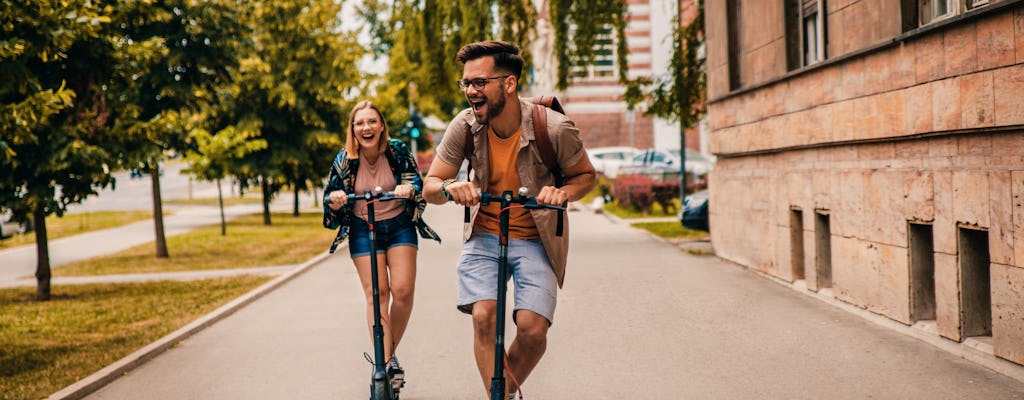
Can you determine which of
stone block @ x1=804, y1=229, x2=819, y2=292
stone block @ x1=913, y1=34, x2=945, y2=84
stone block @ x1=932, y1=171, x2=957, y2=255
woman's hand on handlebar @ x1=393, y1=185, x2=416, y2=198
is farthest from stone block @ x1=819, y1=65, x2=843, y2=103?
woman's hand on handlebar @ x1=393, y1=185, x2=416, y2=198

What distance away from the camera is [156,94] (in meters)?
16.3

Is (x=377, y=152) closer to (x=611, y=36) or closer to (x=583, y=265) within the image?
(x=583, y=265)

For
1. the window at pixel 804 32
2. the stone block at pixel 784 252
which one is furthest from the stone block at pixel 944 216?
the stone block at pixel 784 252

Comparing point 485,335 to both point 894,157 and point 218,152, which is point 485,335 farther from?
point 218,152

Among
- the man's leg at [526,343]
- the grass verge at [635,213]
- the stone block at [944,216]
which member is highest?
the stone block at [944,216]

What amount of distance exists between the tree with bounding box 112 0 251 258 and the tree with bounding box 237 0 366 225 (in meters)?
8.48

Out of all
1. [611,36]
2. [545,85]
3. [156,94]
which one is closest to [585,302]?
[611,36]

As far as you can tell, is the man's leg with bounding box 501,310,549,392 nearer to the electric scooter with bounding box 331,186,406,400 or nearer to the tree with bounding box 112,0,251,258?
the electric scooter with bounding box 331,186,406,400

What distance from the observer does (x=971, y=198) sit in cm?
730

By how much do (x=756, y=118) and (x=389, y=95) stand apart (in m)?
22.3

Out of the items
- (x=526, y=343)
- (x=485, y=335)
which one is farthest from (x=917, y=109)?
(x=485, y=335)

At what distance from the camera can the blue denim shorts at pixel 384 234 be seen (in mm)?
6316

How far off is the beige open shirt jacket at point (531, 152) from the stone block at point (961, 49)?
12.5 feet

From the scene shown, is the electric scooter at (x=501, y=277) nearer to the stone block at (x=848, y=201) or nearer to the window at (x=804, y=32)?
the stone block at (x=848, y=201)
